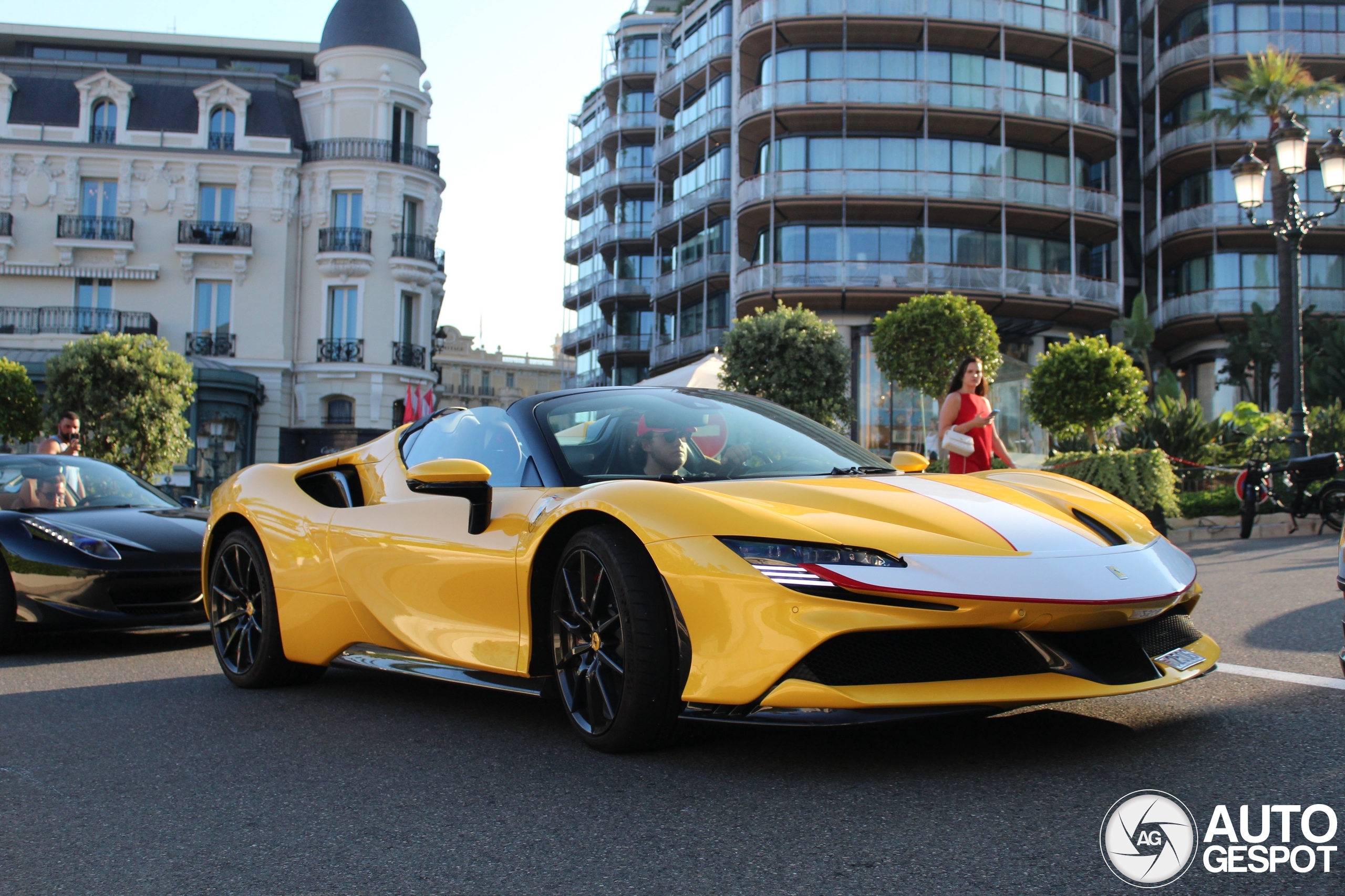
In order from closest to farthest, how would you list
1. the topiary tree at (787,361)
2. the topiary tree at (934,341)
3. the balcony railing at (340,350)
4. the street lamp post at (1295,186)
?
1. the street lamp post at (1295,186)
2. the topiary tree at (787,361)
3. the topiary tree at (934,341)
4. the balcony railing at (340,350)

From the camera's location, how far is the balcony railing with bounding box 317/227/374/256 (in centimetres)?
3638

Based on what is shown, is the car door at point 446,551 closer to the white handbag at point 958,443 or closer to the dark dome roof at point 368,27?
the white handbag at point 958,443

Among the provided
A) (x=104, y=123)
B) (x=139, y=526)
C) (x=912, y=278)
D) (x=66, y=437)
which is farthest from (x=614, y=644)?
(x=104, y=123)

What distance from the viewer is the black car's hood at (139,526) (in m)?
6.52

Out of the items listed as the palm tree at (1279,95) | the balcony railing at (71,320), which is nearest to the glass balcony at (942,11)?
the palm tree at (1279,95)

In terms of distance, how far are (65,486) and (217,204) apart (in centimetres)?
3228

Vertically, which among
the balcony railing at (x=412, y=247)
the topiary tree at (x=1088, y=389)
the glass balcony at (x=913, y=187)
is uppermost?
the glass balcony at (x=913, y=187)

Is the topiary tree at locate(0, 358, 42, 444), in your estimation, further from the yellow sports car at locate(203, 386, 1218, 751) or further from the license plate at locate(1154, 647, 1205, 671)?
the license plate at locate(1154, 647, 1205, 671)

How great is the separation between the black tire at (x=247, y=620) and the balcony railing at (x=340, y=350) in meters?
32.4

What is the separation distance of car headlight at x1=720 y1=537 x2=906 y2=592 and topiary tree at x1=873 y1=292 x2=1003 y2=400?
21.9m

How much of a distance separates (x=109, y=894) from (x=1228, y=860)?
7.16ft

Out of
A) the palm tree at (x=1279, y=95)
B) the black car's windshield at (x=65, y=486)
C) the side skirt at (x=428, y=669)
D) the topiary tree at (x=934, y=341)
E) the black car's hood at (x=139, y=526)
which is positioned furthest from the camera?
the topiary tree at (x=934, y=341)

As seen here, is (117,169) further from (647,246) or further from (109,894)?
(109,894)

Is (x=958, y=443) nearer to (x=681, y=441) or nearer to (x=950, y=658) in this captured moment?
(x=681, y=441)
